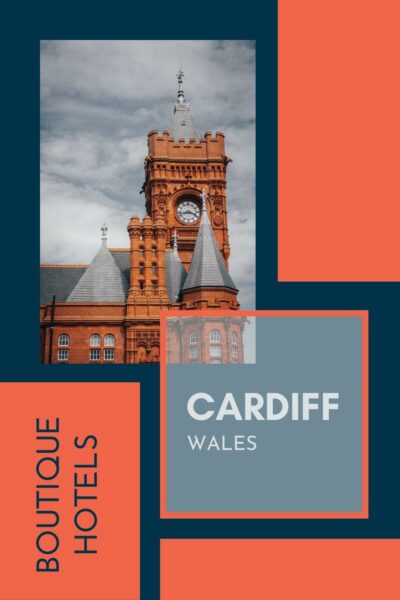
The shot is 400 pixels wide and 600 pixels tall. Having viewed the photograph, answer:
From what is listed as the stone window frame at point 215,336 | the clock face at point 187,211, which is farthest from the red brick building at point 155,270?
the stone window frame at point 215,336

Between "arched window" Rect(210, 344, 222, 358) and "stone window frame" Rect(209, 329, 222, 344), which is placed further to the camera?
"stone window frame" Rect(209, 329, 222, 344)

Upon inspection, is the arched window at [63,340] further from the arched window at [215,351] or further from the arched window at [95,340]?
the arched window at [215,351]

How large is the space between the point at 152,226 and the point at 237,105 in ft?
12.6

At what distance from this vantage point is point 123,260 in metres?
17.8

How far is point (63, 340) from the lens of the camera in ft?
54.7

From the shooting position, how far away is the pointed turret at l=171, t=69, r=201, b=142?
16.5 m

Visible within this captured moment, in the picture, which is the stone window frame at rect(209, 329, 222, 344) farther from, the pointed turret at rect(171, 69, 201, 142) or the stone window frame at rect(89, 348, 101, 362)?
the pointed turret at rect(171, 69, 201, 142)

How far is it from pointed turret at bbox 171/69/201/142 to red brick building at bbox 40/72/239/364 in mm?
21

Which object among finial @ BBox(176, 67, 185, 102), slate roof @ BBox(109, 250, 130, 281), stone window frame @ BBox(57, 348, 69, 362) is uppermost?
finial @ BBox(176, 67, 185, 102)

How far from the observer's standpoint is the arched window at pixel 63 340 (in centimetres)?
1658

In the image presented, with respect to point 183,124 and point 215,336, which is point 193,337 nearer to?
point 215,336

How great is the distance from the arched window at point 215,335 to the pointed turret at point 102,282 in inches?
147

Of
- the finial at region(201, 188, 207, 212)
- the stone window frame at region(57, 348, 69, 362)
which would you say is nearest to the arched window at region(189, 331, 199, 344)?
the stone window frame at region(57, 348, 69, 362)

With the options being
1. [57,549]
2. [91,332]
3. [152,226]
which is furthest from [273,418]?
[152,226]
